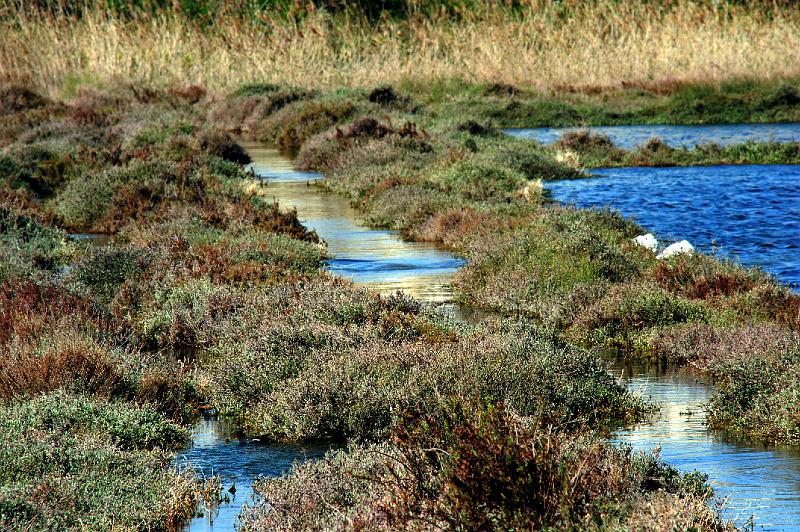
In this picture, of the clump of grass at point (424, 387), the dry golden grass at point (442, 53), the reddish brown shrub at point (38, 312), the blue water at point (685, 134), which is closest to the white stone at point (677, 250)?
the clump of grass at point (424, 387)

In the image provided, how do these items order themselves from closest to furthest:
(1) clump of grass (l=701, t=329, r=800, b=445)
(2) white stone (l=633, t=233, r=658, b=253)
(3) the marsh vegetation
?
(3) the marsh vegetation → (1) clump of grass (l=701, t=329, r=800, b=445) → (2) white stone (l=633, t=233, r=658, b=253)

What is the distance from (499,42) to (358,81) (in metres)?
5.50

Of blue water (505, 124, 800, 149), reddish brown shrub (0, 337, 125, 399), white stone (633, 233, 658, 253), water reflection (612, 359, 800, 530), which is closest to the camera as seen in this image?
water reflection (612, 359, 800, 530)

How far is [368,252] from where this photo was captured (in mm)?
15695

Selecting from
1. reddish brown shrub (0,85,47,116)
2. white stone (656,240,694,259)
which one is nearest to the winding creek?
white stone (656,240,694,259)

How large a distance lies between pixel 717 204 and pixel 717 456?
44.6ft

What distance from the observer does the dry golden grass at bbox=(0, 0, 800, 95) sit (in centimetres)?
3897

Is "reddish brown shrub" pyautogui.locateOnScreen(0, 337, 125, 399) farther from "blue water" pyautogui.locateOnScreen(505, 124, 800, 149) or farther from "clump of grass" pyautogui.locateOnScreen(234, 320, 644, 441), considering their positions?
"blue water" pyautogui.locateOnScreen(505, 124, 800, 149)

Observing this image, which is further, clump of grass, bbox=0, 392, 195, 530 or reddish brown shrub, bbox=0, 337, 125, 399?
reddish brown shrub, bbox=0, 337, 125, 399

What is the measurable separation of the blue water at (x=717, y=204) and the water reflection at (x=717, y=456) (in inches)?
209

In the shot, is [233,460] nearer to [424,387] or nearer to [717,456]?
[424,387]

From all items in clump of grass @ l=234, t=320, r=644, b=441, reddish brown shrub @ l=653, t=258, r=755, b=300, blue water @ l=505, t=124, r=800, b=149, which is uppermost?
clump of grass @ l=234, t=320, r=644, b=441

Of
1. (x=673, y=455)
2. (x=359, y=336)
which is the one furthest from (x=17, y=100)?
(x=673, y=455)

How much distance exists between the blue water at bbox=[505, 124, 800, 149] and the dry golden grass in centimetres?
522
